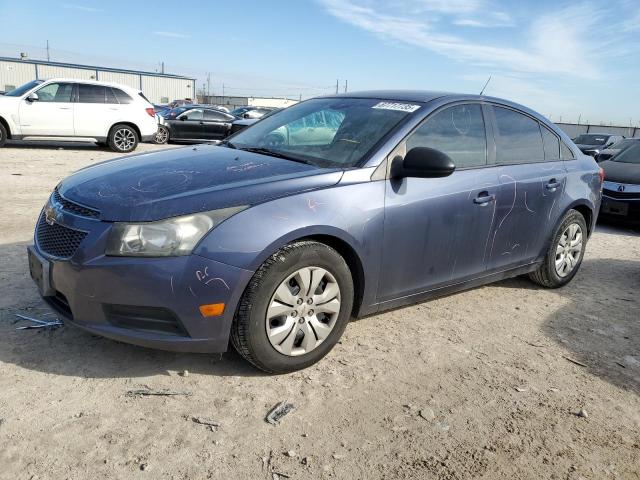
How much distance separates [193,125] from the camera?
60.8ft

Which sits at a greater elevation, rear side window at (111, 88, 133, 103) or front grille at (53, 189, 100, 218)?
rear side window at (111, 88, 133, 103)

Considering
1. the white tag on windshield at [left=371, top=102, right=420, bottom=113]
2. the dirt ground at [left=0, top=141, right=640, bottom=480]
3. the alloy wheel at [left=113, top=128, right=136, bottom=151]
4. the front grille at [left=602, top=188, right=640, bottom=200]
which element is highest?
the white tag on windshield at [left=371, top=102, right=420, bottom=113]

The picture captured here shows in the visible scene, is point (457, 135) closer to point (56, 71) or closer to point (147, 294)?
point (147, 294)

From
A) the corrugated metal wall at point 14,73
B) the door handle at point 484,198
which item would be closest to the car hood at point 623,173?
the door handle at point 484,198

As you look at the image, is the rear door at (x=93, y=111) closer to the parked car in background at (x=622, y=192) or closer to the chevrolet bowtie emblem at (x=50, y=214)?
the chevrolet bowtie emblem at (x=50, y=214)

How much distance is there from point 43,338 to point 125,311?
3.01 ft

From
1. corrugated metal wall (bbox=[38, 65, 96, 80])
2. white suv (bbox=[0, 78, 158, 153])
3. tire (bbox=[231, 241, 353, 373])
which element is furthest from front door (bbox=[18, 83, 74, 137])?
corrugated metal wall (bbox=[38, 65, 96, 80])

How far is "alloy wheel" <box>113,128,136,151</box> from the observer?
13.3m

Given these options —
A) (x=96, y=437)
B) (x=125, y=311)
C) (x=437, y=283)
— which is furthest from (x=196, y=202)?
(x=437, y=283)

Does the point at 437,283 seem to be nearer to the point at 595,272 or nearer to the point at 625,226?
the point at 595,272

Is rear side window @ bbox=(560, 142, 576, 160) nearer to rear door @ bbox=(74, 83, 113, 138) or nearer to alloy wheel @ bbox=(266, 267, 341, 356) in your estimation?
alloy wheel @ bbox=(266, 267, 341, 356)

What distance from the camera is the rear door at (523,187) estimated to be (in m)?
3.99

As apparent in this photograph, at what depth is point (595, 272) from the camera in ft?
18.3

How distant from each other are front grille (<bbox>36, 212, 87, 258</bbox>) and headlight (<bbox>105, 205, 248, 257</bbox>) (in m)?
0.22
